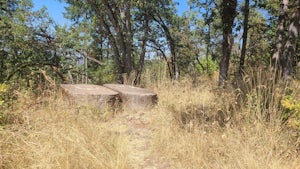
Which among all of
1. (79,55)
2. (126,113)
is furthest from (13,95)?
(79,55)

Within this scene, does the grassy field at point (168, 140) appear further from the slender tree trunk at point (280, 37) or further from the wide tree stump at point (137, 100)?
the slender tree trunk at point (280, 37)

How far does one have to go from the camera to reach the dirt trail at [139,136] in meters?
2.23

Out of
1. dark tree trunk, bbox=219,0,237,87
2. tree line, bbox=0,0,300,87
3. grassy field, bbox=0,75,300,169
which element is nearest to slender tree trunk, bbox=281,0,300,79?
tree line, bbox=0,0,300,87

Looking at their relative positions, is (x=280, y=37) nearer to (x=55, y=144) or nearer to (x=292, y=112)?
(x=292, y=112)

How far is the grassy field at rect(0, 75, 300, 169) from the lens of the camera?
1844 mm

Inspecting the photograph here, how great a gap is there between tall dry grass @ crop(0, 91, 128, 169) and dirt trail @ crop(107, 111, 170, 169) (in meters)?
0.14

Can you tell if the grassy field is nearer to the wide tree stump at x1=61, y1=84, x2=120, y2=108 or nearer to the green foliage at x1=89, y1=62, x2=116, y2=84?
the wide tree stump at x1=61, y1=84, x2=120, y2=108

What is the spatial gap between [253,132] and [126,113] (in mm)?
2145

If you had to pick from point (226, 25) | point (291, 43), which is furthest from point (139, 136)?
point (226, 25)

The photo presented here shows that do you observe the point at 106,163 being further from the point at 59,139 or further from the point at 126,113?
the point at 126,113

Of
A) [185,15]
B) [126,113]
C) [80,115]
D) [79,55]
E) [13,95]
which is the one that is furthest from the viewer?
[185,15]

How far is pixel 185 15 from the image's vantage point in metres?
13.4

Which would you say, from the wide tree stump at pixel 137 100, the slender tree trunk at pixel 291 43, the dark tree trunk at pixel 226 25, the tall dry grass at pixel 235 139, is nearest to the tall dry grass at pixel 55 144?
the tall dry grass at pixel 235 139

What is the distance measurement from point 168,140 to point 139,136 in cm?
53
